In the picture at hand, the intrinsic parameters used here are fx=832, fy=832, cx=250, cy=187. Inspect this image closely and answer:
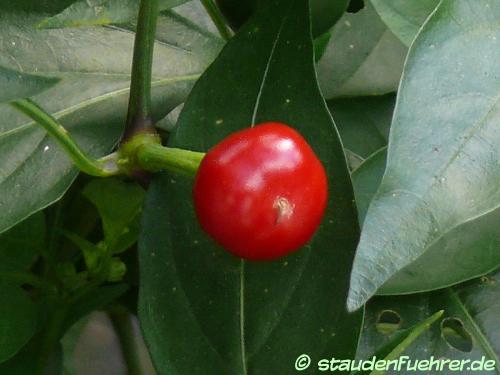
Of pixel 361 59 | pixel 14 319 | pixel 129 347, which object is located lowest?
pixel 129 347

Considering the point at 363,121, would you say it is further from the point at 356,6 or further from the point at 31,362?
the point at 31,362

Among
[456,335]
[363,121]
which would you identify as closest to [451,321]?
[456,335]

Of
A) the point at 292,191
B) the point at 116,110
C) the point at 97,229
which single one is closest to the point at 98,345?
the point at 97,229

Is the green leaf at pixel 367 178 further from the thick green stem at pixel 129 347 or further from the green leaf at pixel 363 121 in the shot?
the thick green stem at pixel 129 347

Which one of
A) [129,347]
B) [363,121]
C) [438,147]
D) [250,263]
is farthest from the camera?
[129,347]

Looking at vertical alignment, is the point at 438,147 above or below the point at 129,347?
above

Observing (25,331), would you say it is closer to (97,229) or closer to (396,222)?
(97,229)

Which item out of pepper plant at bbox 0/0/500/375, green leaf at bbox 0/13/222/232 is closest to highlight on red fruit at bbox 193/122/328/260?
pepper plant at bbox 0/0/500/375
